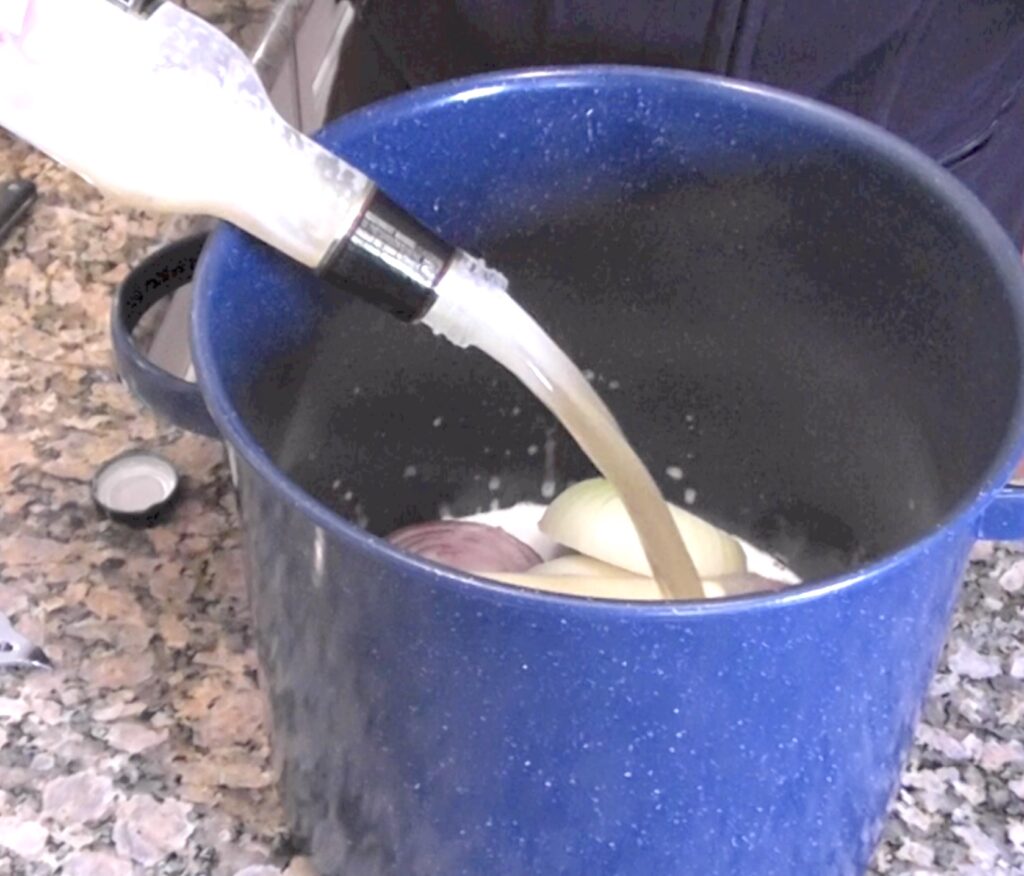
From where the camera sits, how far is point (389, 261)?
1.48 feet

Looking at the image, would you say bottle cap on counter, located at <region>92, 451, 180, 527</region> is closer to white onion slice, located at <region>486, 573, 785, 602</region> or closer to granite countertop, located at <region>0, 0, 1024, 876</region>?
granite countertop, located at <region>0, 0, 1024, 876</region>

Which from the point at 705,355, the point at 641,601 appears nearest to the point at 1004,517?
the point at 641,601

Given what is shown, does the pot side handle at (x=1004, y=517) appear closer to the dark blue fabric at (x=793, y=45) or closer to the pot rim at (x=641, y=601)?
the pot rim at (x=641, y=601)

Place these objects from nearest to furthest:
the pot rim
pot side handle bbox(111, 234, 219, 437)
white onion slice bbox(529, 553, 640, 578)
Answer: the pot rim < pot side handle bbox(111, 234, 219, 437) < white onion slice bbox(529, 553, 640, 578)

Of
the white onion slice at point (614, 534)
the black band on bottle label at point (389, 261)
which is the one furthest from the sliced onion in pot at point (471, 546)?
the black band on bottle label at point (389, 261)

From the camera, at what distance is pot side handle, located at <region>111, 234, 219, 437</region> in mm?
408

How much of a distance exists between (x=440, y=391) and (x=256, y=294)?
0.15 meters

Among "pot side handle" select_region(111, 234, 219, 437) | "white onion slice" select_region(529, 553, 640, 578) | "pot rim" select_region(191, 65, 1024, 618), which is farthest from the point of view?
Answer: "white onion slice" select_region(529, 553, 640, 578)

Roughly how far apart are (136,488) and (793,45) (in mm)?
300

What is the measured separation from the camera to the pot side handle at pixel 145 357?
0.41m

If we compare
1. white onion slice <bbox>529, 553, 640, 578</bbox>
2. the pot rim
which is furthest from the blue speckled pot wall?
white onion slice <bbox>529, 553, 640, 578</bbox>

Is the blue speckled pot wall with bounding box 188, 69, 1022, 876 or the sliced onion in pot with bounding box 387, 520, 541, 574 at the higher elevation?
the blue speckled pot wall with bounding box 188, 69, 1022, 876

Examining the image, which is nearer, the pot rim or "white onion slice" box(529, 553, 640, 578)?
the pot rim

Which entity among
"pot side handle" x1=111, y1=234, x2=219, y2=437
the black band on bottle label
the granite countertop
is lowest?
the granite countertop
